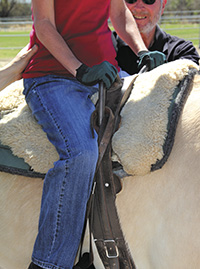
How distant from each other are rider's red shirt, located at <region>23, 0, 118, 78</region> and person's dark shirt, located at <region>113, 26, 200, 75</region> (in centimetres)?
144

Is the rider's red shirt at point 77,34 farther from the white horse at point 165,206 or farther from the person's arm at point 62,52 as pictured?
the white horse at point 165,206

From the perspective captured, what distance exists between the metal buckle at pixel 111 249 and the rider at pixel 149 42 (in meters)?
1.91

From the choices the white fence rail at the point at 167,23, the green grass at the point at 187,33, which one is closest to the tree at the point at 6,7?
the white fence rail at the point at 167,23

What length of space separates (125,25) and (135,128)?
34.2 inches

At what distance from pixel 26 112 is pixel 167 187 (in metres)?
0.81

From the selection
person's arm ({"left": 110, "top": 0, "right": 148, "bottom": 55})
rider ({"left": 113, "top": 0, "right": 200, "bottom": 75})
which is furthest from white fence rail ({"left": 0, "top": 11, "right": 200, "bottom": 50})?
person's arm ({"left": 110, "top": 0, "right": 148, "bottom": 55})

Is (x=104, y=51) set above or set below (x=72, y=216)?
above

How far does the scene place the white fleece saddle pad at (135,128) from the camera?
5.24 feet

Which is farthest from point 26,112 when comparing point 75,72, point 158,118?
point 158,118

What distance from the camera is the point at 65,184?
5.25ft

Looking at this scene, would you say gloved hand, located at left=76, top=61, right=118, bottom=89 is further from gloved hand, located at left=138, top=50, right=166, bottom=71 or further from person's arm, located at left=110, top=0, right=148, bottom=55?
person's arm, located at left=110, top=0, right=148, bottom=55

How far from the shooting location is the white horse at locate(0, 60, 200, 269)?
1541 millimetres

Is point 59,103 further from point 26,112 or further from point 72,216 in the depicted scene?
point 72,216

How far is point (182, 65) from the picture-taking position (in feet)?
5.80
